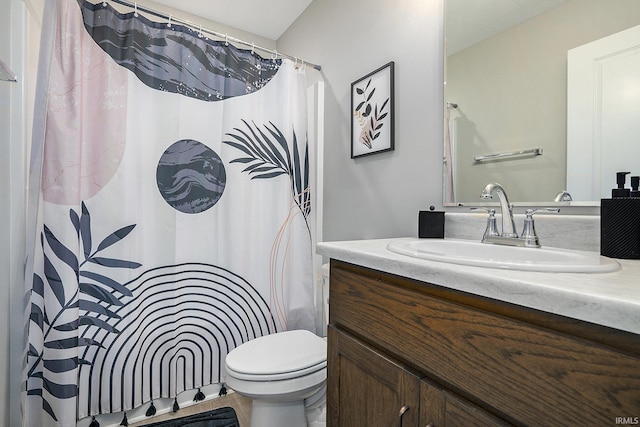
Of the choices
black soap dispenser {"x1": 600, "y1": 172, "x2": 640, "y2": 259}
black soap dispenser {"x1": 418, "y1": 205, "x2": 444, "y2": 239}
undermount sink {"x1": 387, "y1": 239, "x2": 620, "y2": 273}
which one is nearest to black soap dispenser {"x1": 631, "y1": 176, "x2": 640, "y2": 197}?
black soap dispenser {"x1": 600, "y1": 172, "x2": 640, "y2": 259}

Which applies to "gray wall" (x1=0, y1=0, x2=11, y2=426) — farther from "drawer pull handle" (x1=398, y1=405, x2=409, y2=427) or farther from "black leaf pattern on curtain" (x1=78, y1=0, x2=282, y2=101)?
"drawer pull handle" (x1=398, y1=405, x2=409, y2=427)

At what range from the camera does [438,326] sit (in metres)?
0.64

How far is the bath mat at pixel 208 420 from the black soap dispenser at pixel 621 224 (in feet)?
5.39

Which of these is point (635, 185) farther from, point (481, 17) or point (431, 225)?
point (481, 17)

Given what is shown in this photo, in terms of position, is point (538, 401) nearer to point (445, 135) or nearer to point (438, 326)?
point (438, 326)

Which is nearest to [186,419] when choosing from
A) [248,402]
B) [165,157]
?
[248,402]

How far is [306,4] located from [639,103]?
196 cm

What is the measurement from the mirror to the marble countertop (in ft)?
1.17

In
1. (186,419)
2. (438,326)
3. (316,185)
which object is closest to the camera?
Answer: (438,326)

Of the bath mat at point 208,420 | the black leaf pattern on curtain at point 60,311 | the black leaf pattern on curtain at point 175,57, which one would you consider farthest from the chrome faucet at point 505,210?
the black leaf pattern on curtain at point 60,311

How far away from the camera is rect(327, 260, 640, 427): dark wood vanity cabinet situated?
16.9 inches

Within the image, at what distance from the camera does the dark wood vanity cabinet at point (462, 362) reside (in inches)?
16.9

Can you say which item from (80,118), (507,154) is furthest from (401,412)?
(80,118)

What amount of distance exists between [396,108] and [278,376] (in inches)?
50.1
